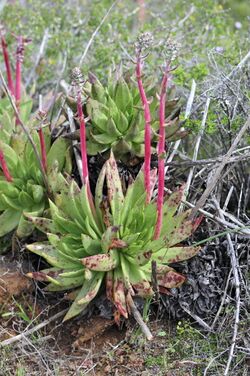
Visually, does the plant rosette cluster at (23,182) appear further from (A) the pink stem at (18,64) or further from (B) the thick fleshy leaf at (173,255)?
(B) the thick fleshy leaf at (173,255)

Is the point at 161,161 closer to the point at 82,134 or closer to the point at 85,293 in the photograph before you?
the point at 82,134

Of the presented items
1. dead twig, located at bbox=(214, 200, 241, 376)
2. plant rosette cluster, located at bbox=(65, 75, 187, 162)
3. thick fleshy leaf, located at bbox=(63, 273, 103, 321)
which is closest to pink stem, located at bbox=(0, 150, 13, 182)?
plant rosette cluster, located at bbox=(65, 75, 187, 162)

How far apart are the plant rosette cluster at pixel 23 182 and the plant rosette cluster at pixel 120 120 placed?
0.68 feet

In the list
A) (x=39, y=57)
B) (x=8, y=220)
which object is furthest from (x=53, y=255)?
(x=39, y=57)

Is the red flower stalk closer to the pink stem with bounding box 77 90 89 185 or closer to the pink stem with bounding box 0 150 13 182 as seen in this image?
the pink stem with bounding box 77 90 89 185

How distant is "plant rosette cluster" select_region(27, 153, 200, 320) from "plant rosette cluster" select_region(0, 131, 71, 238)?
18 cm

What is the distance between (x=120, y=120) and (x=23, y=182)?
62 centimetres

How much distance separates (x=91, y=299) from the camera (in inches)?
107

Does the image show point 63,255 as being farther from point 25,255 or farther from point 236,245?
point 236,245

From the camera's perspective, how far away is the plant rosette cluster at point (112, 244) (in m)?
2.71

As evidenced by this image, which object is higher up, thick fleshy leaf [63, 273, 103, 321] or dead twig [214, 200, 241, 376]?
thick fleshy leaf [63, 273, 103, 321]

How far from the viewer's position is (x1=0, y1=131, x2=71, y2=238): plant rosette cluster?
10.0ft

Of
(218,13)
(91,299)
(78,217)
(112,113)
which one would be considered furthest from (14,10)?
(91,299)

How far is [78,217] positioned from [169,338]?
0.73 metres
